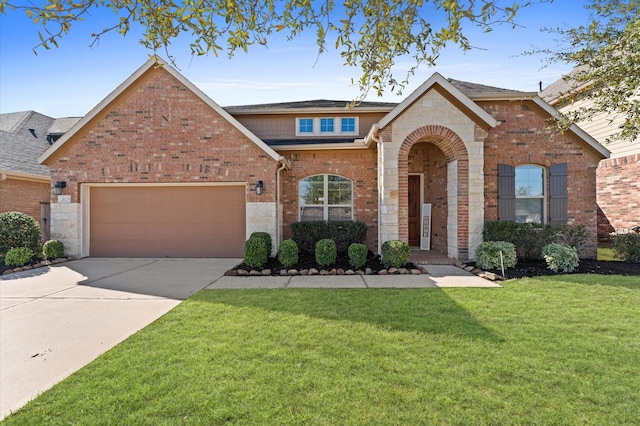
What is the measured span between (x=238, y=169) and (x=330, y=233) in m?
3.49

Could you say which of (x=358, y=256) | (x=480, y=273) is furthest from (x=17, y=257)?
(x=480, y=273)

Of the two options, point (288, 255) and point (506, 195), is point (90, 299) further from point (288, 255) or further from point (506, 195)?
point (506, 195)

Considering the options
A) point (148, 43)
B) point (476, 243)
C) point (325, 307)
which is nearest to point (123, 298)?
point (325, 307)

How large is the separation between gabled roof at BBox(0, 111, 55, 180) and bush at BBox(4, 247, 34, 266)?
160 inches

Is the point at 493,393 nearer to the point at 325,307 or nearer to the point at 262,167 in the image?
the point at 325,307

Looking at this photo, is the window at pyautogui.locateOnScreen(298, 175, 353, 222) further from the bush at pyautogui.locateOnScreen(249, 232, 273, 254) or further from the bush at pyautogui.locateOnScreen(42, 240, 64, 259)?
the bush at pyautogui.locateOnScreen(42, 240, 64, 259)

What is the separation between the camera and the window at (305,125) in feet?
37.8

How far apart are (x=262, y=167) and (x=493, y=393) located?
8086 millimetres

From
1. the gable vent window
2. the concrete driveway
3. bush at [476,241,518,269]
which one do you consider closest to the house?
the concrete driveway

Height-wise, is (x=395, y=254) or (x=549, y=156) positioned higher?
(x=549, y=156)

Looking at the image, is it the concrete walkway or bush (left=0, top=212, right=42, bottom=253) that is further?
bush (left=0, top=212, right=42, bottom=253)

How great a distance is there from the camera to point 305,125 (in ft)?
37.9

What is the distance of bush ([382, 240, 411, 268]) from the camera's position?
7528mm

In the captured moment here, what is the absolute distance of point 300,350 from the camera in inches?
133
